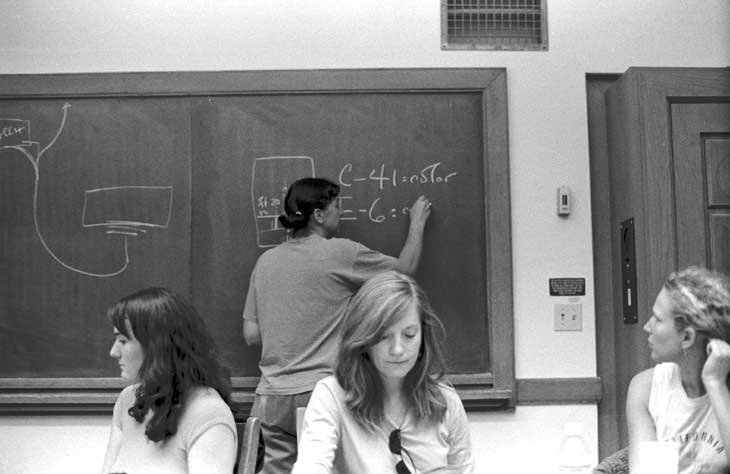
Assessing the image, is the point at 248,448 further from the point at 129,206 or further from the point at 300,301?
the point at 129,206

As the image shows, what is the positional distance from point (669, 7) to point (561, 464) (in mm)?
2342

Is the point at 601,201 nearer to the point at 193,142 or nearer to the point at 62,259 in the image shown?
the point at 193,142

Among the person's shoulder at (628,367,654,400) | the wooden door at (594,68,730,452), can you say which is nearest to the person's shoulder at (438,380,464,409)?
the person's shoulder at (628,367,654,400)

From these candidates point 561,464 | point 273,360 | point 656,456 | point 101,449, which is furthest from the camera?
point 101,449

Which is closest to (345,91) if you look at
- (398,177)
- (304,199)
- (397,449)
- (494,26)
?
(398,177)

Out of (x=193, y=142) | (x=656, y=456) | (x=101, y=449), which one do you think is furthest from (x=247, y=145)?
(x=656, y=456)

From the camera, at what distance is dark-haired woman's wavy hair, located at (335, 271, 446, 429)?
6.77 feet

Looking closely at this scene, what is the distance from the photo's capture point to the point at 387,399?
2.13m

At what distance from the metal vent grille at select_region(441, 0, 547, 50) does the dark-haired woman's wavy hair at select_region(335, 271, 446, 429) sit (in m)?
1.90

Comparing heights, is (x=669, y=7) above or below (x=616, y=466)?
above

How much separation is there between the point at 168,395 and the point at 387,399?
0.52m

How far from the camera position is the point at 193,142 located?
12.4ft

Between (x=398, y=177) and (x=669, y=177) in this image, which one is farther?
(x=398, y=177)

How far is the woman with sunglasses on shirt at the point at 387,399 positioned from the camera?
6.72 ft
